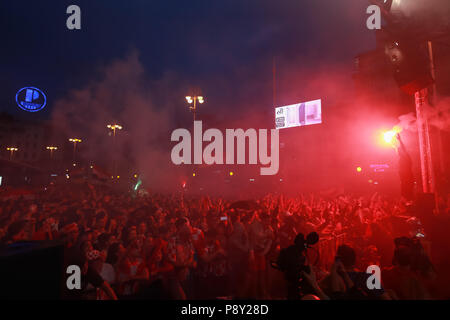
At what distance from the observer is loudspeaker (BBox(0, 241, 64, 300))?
2057 mm

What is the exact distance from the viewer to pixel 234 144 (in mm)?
39219

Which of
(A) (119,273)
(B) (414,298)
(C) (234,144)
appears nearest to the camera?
(B) (414,298)

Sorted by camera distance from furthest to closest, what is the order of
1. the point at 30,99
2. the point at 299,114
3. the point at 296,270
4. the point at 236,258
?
1. the point at 299,114
2. the point at 30,99
3. the point at 236,258
4. the point at 296,270

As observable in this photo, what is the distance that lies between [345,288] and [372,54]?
95.6 feet

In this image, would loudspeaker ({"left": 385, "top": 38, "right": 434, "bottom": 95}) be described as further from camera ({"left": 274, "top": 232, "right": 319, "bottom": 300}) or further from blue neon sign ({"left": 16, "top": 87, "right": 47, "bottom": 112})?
blue neon sign ({"left": 16, "top": 87, "right": 47, "bottom": 112})

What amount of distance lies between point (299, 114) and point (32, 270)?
30069 millimetres

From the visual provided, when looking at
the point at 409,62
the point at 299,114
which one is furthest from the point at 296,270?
the point at 299,114

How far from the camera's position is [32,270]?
224 centimetres

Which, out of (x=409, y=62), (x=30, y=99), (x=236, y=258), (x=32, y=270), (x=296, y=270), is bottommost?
(x=236, y=258)

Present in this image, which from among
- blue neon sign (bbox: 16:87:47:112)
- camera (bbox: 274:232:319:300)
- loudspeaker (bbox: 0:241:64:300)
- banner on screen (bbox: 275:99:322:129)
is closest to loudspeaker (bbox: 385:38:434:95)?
camera (bbox: 274:232:319:300)

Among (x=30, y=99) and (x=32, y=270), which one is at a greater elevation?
(x=30, y=99)

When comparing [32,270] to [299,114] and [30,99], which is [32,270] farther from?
[299,114]
